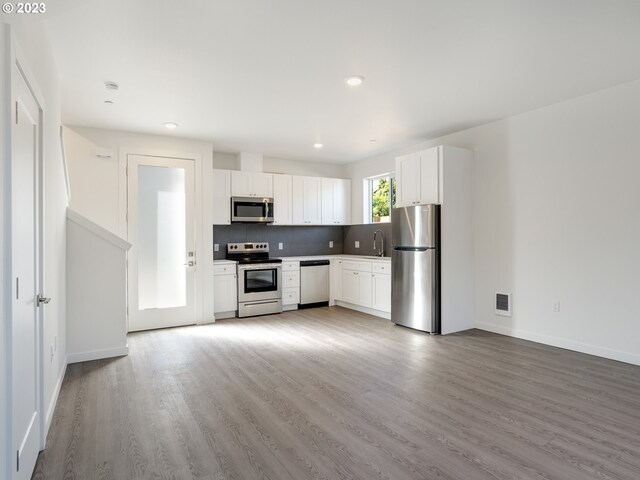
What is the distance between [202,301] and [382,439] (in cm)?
378

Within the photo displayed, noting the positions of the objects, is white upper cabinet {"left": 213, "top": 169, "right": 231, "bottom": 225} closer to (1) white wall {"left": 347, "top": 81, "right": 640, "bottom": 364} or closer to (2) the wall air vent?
(1) white wall {"left": 347, "top": 81, "right": 640, "bottom": 364}

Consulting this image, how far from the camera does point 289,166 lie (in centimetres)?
698

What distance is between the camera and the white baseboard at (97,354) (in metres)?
3.77

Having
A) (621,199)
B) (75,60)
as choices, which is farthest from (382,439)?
(75,60)

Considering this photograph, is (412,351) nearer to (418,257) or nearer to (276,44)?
(418,257)

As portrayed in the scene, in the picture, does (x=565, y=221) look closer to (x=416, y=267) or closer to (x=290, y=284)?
(x=416, y=267)

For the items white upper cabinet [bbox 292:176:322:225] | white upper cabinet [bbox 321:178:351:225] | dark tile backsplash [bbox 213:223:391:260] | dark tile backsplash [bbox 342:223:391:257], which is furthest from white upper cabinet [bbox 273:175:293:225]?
dark tile backsplash [bbox 342:223:391:257]

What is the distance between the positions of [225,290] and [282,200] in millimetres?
1843

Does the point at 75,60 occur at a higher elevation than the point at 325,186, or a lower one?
higher

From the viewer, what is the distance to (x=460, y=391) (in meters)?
3.02

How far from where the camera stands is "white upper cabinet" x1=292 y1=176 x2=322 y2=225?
669cm

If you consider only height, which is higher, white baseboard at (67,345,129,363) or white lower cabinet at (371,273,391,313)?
white lower cabinet at (371,273,391,313)

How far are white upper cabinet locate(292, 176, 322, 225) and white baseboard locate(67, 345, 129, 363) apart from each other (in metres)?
3.49

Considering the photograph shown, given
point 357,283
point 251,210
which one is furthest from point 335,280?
point 251,210
